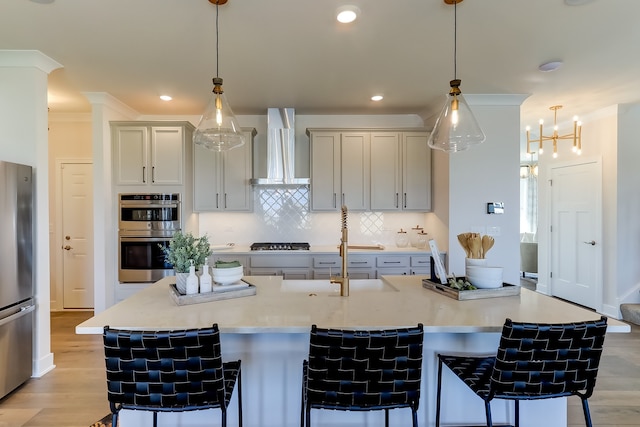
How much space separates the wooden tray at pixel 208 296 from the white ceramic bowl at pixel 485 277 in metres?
1.37

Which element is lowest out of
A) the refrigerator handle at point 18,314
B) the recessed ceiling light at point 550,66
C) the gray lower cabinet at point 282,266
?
the refrigerator handle at point 18,314

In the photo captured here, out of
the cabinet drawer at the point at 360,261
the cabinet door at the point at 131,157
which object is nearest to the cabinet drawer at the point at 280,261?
the cabinet drawer at the point at 360,261

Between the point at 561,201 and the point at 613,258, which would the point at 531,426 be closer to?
the point at 613,258

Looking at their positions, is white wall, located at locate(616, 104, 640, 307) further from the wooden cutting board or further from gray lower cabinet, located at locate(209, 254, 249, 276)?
gray lower cabinet, located at locate(209, 254, 249, 276)

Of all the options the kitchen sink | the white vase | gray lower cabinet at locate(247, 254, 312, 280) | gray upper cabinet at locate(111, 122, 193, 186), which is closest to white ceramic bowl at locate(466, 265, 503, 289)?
the kitchen sink

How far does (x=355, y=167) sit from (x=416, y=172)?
77cm

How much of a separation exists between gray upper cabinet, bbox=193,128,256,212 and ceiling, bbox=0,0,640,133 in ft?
2.08

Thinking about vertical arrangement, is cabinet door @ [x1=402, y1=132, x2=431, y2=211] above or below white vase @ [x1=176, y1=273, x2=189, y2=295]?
above

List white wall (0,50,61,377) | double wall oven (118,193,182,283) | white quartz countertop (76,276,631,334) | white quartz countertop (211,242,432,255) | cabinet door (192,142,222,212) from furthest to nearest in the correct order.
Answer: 1. cabinet door (192,142,222,212)
2. white quartz countertop (211,242,432,255)
3. double wall oven (118,193,182,283)
4. white wall (0,50,61,377)
5. white quartz countertop (76,276,631,334)

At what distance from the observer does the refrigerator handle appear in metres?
2.49

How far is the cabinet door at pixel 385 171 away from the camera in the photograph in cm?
429

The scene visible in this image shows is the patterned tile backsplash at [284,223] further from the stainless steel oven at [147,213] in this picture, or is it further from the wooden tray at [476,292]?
the wooden tray at [476,292]

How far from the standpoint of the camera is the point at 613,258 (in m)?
4.36

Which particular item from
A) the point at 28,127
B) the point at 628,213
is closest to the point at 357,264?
the point at 28,127
